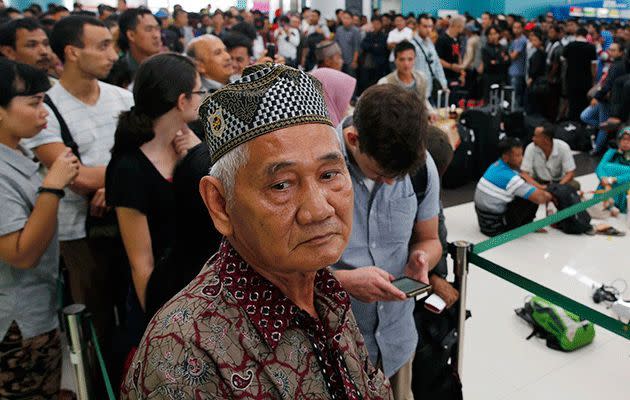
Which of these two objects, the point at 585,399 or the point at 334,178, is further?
the point at 585,399

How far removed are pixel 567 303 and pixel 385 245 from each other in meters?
0.62

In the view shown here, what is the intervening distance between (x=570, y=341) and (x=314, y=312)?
2659 mm

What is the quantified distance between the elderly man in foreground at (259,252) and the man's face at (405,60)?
4678mm

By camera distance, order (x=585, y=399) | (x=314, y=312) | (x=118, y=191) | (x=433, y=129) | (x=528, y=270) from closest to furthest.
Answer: (x=314, y=312), (x=118, y=191), (x=433, y=129), (x=585, y=399), (x=528, y=270)

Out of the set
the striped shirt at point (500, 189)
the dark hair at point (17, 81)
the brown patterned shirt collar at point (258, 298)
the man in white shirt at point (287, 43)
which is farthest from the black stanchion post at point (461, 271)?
the man in white shirt at point (287, 43)

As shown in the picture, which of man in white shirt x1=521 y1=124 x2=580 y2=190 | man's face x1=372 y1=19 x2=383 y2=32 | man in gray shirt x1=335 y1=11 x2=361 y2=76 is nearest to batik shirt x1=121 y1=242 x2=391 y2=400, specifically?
man in white shirt x1=521 y1=124 x2=580 y2=190

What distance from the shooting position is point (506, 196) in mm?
5035

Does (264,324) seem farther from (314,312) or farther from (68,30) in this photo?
(68,30)

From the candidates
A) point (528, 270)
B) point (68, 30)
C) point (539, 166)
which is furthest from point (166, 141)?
point (539, 166)

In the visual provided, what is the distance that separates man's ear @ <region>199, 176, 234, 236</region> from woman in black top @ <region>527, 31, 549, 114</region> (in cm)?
1003

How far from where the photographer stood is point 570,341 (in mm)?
3199

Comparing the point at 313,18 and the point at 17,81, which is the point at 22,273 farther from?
the point at 313,18

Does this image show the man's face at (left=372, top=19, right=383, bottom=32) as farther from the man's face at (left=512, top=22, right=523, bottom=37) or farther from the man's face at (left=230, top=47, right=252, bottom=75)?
the man's face at (left=230, top=47, right=252, bottom=75)

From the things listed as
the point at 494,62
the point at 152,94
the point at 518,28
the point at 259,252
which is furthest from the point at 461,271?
the point at 518,28
